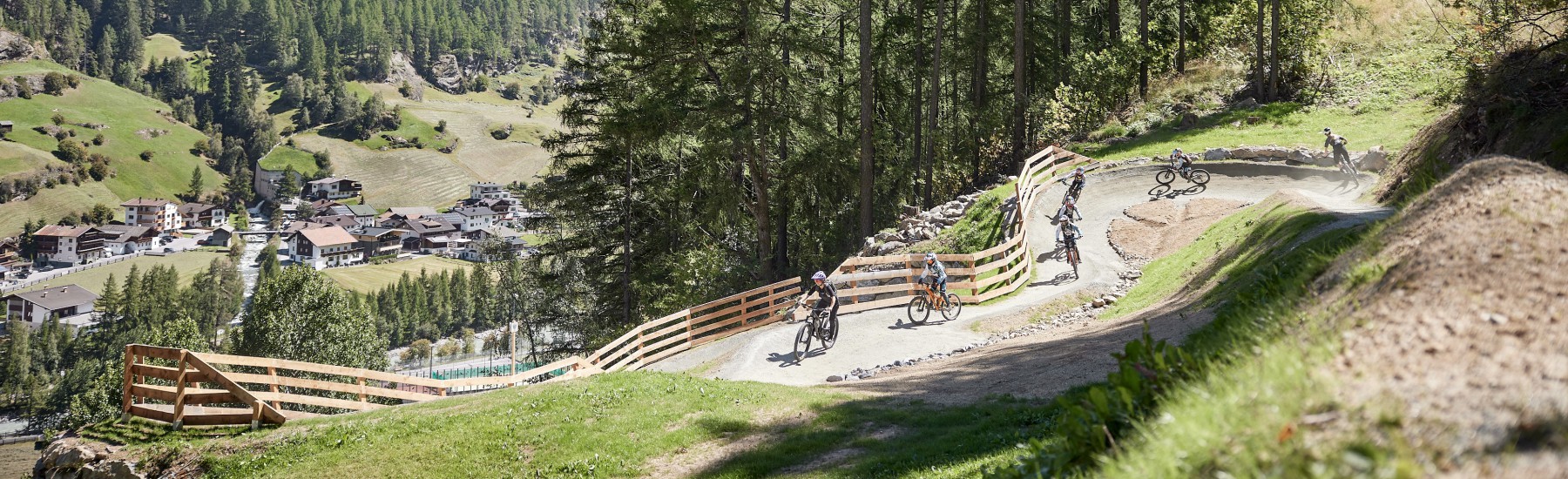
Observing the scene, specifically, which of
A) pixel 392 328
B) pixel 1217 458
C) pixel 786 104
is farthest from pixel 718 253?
pixel 392 328

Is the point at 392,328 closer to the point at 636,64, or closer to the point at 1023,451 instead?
the point at 636,64

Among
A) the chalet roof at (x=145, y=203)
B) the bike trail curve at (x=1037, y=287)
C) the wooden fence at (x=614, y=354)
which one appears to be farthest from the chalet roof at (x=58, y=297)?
the bike trail curve at (x=1037, y=287)

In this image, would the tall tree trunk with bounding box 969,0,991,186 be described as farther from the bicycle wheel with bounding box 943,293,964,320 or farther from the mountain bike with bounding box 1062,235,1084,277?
the bicycle wheel with bounding box 943,293,964,320

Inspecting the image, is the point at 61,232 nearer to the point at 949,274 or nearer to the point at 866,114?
the point at 866,114

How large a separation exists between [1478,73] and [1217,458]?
18.6 m

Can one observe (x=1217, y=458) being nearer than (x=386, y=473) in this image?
Yes

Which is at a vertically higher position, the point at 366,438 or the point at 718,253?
the point at 718,253

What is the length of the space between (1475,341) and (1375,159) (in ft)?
89.9

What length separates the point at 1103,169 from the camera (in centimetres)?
3256

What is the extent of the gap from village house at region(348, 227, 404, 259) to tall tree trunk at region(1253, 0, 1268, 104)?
599 ft

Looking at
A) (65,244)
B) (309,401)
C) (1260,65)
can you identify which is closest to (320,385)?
(309,401)

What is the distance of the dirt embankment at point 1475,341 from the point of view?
3195mm

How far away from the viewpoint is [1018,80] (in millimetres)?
34812

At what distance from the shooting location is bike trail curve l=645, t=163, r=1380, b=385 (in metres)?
19.9
